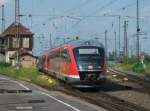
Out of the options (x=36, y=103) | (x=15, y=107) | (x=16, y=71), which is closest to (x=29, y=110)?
(x=15, y=107)

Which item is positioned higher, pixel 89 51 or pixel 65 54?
pixel 89 51

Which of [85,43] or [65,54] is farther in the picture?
[65,54]

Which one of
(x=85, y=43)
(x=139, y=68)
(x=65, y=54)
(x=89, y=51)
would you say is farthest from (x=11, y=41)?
(x=89, y=51)

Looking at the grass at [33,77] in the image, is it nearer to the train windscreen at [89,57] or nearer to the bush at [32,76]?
the bush at [32,76]

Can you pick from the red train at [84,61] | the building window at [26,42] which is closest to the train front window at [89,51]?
the red train at [84,61]

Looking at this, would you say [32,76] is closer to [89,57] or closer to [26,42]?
[89,57]

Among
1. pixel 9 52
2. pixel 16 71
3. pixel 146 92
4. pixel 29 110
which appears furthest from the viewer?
pixel 9 52

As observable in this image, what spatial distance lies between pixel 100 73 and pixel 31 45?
88625 mm

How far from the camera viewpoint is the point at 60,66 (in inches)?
1564

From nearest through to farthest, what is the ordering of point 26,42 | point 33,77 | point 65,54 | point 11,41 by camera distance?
point 65,54
point 33,77
point 11,41
point 26,42

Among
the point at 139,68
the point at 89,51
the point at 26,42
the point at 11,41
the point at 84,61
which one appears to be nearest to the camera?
the point at 84,61

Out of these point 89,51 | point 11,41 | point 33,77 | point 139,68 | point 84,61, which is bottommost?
point 33,77

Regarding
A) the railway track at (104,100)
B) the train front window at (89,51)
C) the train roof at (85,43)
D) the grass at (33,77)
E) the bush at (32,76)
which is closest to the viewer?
the railway track at (104,100)

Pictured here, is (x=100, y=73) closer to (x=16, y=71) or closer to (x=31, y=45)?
(x=16, y=71)
